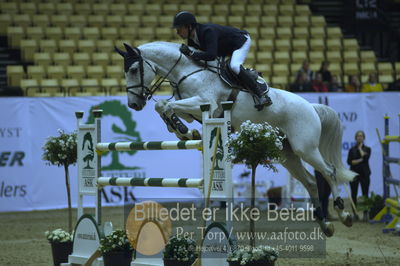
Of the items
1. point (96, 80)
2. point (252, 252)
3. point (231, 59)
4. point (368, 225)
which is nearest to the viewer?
point (252, 252)

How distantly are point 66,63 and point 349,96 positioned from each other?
5.64 m

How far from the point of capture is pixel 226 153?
534 cm

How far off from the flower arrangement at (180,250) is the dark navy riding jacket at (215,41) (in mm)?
2022

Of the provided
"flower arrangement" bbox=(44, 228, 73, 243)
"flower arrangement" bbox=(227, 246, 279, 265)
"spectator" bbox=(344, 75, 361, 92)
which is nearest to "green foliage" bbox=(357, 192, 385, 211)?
"spectator" bbox=(344, 75, 361, 92)

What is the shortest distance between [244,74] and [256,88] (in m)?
0.20

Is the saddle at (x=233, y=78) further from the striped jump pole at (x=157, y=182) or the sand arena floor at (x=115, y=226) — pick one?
the sand arena floor at (x=115, y=226)

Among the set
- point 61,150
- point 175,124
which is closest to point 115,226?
point 61,150

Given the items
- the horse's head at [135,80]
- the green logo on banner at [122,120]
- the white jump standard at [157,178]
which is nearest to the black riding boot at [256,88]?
the horse's head at [135,80]

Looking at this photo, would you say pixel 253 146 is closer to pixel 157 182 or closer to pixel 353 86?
pixel 157 182

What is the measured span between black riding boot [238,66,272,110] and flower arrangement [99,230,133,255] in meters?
1.97

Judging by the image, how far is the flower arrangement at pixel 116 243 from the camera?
5.97 meters

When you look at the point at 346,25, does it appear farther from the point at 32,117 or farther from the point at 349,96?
the point at 32,117

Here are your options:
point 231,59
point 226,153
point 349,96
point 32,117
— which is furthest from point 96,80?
point 226,153

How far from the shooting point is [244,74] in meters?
6.86
